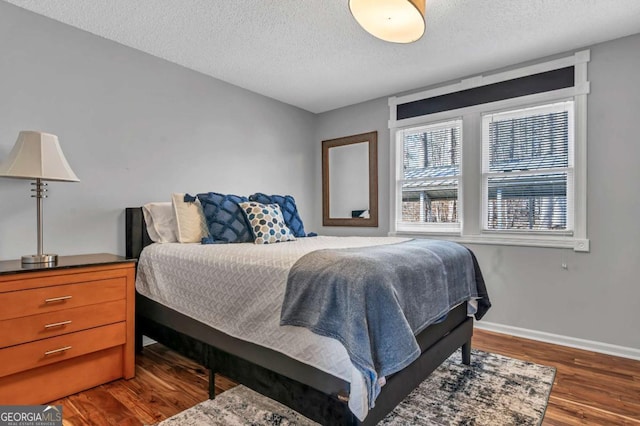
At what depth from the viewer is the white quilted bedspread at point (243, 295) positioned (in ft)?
4.75

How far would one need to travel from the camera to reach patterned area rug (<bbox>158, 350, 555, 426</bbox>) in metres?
1.80

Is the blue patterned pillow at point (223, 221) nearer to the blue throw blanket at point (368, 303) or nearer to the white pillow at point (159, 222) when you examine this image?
the white pillow at point (159, 222)

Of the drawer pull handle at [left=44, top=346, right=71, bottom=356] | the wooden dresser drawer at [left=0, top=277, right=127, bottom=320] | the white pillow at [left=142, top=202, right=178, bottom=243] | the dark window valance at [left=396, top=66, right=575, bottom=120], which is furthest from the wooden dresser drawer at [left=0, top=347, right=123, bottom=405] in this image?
the dark window valance at [left=396, top=66, right=575, bottom=120]

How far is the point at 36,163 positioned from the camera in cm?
203

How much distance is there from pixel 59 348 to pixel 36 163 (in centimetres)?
108

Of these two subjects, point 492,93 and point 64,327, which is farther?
point 492,93

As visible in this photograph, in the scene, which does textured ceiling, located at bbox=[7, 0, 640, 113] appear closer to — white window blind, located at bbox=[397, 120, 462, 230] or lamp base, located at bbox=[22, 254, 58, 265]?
white window blind, located at bbox=[397, 120, 462, 230]

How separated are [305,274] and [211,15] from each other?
1.97 metres

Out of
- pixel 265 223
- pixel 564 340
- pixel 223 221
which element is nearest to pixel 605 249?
pixel 564 340

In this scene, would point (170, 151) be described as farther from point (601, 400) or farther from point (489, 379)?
point (601, 400)

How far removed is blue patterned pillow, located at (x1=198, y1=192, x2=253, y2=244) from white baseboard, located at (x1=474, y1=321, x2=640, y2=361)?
2.46 meters

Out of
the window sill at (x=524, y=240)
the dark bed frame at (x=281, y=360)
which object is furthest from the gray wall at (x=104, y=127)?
the window sill at (x=524, y=240)

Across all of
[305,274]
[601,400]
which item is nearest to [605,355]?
[601,400]

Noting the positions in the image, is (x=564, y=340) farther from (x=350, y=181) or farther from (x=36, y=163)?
(x=36, y=163)
